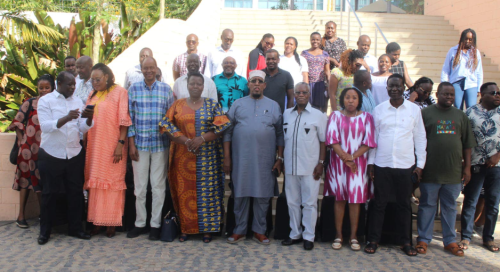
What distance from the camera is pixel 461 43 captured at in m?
7.16

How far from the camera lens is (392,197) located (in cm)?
525

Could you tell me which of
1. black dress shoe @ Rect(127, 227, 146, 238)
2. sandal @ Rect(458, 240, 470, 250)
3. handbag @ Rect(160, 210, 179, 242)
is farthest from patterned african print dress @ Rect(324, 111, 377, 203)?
black dress shoe @ Rect(127, 227, 146, 238)

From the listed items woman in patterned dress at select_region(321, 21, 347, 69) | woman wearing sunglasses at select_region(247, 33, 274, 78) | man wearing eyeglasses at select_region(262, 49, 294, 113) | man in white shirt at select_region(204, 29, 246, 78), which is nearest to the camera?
man wearing eyeglasses at select_region(262, 49, 294, 113)

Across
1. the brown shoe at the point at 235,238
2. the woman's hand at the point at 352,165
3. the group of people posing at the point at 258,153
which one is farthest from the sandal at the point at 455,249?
the brown shoe at the point at 235,238

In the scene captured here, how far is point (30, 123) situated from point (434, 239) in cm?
530

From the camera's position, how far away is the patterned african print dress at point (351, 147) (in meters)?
5.25

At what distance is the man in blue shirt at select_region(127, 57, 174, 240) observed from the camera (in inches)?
221

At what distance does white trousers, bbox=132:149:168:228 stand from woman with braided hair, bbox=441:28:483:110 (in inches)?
181

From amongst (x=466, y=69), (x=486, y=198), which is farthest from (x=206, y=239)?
(x=466, y=69)

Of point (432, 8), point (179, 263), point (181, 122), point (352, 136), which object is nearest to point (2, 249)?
point (179, 263)

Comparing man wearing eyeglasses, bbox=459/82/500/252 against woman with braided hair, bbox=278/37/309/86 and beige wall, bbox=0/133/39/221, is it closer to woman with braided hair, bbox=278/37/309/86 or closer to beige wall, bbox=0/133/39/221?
woman with braided hair, bbox=278/37/309/86

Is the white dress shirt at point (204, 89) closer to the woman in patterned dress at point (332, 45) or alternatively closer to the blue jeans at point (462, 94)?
the woman in patterned dress at point (332, 45)

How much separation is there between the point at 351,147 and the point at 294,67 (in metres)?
2.22

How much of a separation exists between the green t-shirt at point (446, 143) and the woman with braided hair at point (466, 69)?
2.09m
